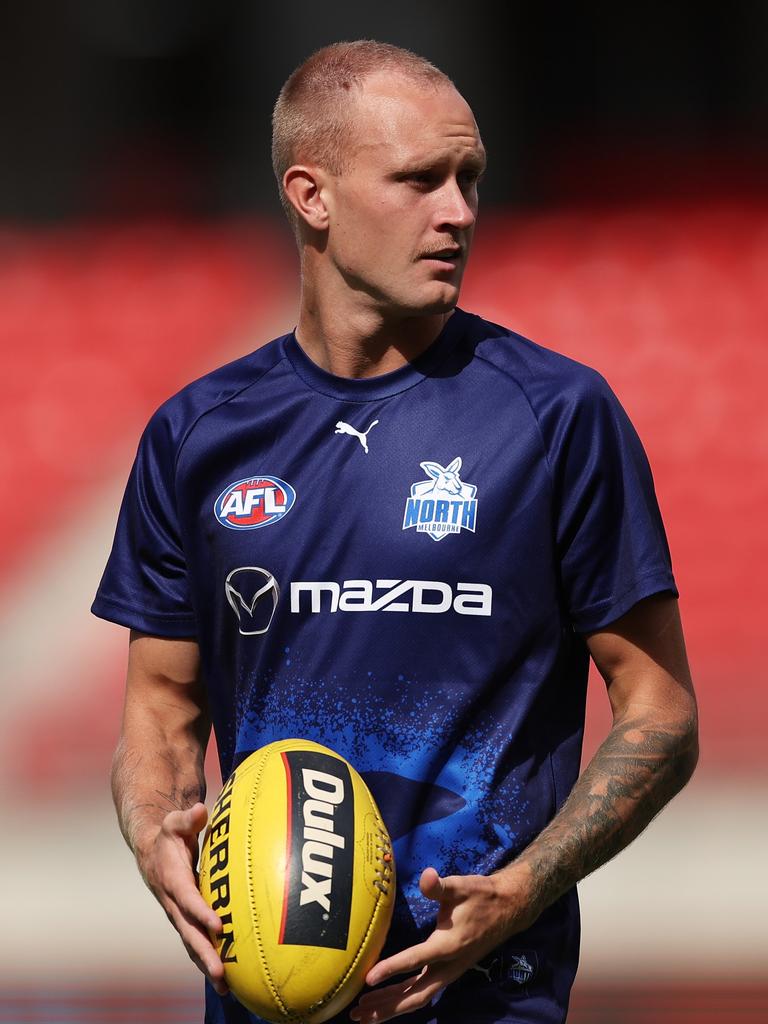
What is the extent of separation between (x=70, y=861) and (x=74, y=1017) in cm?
124

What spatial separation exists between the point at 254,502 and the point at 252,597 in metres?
0.15

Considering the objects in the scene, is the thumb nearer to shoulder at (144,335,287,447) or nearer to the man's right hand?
the man's right hand

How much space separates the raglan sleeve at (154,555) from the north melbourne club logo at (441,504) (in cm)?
44

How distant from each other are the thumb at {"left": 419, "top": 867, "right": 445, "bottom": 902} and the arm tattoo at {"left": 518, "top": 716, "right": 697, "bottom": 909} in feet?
0.75

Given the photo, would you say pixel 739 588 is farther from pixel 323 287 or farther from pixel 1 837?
pixel 323 287

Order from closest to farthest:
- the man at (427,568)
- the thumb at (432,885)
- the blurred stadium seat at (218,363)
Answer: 1. the thumb at (432,885)
2. the man at (427,568)
3. the blurred stadium seat at (218,363)

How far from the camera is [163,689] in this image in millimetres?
2717

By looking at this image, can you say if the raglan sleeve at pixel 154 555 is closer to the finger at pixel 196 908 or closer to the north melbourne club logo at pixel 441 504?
the north melbourne club logo at pixel 441 504

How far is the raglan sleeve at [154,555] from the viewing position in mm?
2656

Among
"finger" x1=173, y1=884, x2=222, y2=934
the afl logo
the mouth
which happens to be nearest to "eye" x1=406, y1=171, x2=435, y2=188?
the mouth

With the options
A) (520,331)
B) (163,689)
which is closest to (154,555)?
(163,689)

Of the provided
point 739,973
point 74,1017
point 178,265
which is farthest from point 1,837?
point 739,973

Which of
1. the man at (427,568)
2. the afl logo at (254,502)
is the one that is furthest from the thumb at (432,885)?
the afl logo at (254,502)

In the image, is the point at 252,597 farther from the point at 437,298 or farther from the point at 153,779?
the point at 437,298
